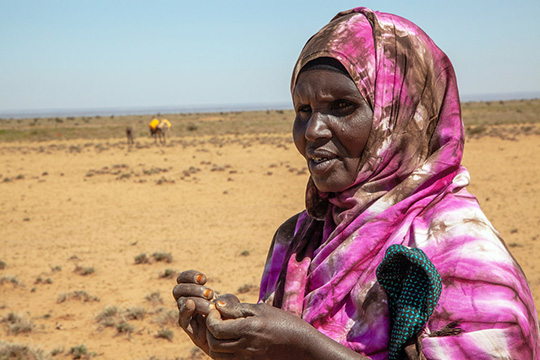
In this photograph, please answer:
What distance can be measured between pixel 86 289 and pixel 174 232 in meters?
3.22

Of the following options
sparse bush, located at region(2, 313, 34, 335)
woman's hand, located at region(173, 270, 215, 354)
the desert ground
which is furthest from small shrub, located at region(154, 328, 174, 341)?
woman's hand, located at region(173, 270, 215, 354)

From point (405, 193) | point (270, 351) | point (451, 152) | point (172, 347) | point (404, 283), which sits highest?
point (451, 152)

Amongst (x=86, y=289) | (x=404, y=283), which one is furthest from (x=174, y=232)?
(x=404, y=283)

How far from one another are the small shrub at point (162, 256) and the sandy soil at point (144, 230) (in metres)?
0.08

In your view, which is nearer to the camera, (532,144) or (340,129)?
(340,129)

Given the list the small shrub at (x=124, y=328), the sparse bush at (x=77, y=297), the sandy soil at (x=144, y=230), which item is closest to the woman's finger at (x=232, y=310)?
the sandy soil at (x=144, y=230)

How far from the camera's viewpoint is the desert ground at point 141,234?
6688mm

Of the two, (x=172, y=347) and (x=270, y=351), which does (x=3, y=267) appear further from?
(x=270, y=351)

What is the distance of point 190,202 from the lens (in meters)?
14.0

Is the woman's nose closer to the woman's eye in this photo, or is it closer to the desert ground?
the woman's eye

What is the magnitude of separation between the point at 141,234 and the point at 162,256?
1.92 meters

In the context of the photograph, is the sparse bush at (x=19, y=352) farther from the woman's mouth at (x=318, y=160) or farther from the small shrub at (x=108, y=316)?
the woman's mouth at (x=318, y=160)

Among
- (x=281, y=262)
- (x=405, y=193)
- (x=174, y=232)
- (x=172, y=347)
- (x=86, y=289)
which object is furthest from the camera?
(x=174, y=232)

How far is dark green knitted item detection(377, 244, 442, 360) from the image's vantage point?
4.29 feet
